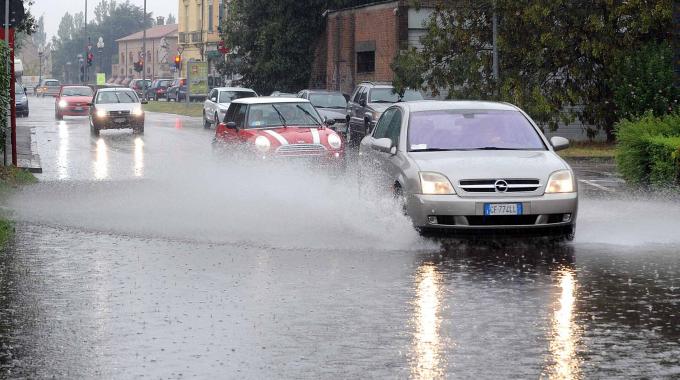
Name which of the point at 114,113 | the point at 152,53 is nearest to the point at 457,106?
the point at 114,113

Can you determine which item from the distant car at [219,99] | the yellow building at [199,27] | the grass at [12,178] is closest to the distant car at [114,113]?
the distant car at [219,99]

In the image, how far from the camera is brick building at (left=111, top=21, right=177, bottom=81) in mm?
139250

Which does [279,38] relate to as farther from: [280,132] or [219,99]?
[280,132]

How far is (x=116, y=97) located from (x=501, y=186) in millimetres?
31203

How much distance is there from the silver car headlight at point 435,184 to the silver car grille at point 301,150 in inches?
325

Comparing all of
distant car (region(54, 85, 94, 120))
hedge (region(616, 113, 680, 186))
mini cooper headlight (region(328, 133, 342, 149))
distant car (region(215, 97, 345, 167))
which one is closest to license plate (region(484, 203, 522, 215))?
hedge (region(616, 113, 680, 186))

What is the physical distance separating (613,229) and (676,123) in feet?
20.8

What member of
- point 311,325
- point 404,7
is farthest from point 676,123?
point 404,7

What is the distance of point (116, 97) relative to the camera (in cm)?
4253

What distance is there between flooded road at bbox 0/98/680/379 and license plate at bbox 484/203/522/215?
1.39ft

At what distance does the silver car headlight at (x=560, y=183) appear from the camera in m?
12.9

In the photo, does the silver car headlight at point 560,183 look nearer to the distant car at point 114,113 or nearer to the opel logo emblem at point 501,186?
the opel logo emblem at point 501,186

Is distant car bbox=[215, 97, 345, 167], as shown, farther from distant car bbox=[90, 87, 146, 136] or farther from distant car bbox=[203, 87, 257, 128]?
distant car bbox=[203, 87, 257, 128]

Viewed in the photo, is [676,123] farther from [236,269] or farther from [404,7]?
[404,7]
